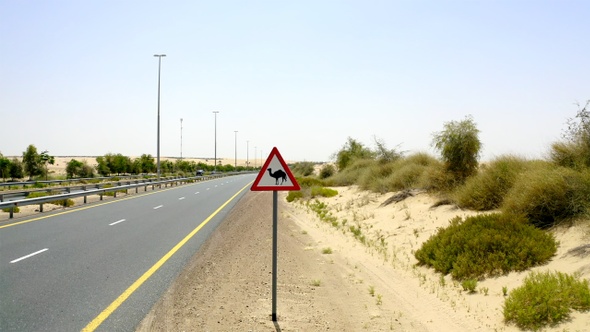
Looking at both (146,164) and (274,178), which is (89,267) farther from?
(146,164)

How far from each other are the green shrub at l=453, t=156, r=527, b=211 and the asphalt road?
8059 millimetres

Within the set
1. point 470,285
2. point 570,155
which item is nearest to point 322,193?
point 570,155

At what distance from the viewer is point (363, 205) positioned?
77.8ft

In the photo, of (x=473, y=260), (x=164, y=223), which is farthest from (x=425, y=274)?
(x=164, y=223)

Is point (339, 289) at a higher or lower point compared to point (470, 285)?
lower

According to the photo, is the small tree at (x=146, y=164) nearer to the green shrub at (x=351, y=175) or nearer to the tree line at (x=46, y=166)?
the tree line at (x=46, y=166)

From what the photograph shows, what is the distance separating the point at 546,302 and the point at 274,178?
13.1 feet

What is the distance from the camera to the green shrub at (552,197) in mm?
10789

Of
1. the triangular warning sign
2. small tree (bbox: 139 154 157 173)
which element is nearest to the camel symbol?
the triangular warning sign

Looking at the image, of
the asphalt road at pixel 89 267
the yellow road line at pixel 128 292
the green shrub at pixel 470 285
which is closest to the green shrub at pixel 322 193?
the asphalt road at pixel 89 267

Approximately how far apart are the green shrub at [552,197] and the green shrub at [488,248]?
894 mm

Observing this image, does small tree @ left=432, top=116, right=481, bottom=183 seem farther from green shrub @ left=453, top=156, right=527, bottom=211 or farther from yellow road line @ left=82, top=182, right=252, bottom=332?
yellow road line @ left=82, top=182, right=252, bottom=332

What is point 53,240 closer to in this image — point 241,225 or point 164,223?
point 164,223

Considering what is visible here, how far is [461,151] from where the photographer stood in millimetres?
20531
